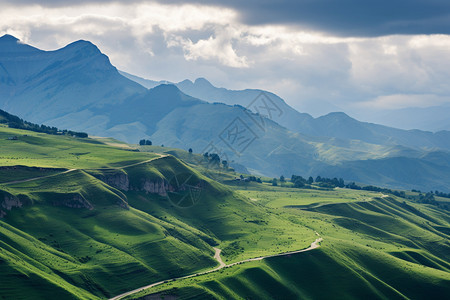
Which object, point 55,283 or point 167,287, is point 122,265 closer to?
point 167,287

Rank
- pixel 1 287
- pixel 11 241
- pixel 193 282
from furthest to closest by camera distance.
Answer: pixel 193 282 → pixel 11 241 → pixel 1 287

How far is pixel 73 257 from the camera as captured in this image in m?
198

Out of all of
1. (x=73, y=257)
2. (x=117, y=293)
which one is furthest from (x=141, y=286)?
(x=73, y=257)

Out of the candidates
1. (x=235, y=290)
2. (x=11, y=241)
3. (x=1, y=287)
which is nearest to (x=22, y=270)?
(x=1, y=287)

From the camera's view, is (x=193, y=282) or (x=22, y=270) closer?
(x=22, y=270)

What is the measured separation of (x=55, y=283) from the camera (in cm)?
16425

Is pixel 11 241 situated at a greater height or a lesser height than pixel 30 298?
greater

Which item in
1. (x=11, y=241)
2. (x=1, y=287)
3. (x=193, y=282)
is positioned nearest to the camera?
(x=1, y=287)

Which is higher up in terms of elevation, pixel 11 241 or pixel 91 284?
pixel 11 241

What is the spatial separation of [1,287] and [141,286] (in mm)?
53018

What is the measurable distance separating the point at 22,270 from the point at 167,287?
167ft

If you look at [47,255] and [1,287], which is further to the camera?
[47,255]

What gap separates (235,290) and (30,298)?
75.2 meters

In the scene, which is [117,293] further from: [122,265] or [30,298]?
[30,298]
